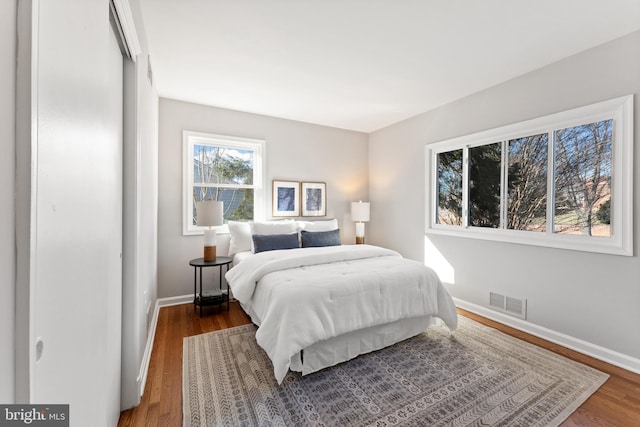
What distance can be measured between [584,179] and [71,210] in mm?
3465

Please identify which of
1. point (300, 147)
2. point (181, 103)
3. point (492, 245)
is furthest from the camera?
point (300, 147)

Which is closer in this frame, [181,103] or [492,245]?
[492,245]

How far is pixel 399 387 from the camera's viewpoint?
1.86 meters

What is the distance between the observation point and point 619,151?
7.09 feet

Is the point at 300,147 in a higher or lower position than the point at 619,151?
higher

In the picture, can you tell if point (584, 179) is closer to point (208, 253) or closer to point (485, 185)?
point (485, 185)

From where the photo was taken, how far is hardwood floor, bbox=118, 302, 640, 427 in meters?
1.60

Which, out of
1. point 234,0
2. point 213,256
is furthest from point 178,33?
point 213,256

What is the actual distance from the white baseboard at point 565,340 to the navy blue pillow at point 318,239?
1830 millimetres

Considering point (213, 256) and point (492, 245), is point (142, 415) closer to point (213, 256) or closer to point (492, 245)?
point (213, 256)

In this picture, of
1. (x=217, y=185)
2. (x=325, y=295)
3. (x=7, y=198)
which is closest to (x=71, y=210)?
(x=7, y=198)

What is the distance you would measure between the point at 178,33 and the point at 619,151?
12.0ft

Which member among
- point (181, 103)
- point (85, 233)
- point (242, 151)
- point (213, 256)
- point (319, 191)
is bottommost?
point (213, 256)

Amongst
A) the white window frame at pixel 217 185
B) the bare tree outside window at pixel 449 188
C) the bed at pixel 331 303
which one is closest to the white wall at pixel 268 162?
the white window frame at pixel 217 185
